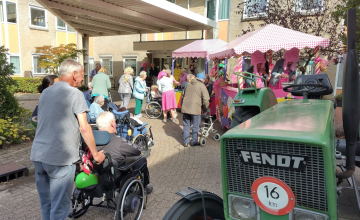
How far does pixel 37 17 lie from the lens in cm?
2058

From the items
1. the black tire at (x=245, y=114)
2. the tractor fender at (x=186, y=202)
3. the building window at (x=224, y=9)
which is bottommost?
the tractor fender at (x=186, y=202)

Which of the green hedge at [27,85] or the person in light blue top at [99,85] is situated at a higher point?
the person in light blue top at [99,85]

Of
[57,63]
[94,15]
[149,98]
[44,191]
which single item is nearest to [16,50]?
[57,63]

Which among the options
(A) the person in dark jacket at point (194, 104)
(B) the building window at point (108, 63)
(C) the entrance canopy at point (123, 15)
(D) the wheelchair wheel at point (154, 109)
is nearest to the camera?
(A) the person in dark jacket at point (194, 104)

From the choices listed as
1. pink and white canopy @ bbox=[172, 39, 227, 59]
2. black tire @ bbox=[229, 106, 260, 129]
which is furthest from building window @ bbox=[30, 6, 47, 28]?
black tire @ bbox=[229, 106, 260, 129]

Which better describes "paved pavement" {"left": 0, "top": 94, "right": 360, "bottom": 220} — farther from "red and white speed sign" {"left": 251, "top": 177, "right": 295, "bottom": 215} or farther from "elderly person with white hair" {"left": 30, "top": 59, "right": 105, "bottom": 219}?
"red and white speed sign" {"left": 251, "top": 177, "right": 295, "bottom": 215}

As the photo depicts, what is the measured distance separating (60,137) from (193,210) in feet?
4.61

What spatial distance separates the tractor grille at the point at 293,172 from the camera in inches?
65.5

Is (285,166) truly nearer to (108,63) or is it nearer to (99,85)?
(99,85)

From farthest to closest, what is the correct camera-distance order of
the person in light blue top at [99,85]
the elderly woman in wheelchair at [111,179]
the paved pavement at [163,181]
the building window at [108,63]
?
the building window at [108,63]
the person in light blue top at [99,85]
the paved pavement at [163,181]
the elderly woman in wheelchair at [111,179]

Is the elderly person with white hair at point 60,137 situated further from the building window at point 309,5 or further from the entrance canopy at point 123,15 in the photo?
the building window at point 309,5

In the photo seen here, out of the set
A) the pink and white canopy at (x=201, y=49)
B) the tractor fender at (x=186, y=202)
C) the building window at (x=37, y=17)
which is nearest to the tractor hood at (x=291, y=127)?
the tractor fender at (x=186, y=202)

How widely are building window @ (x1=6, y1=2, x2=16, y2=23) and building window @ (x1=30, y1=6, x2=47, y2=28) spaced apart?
3.74 feet

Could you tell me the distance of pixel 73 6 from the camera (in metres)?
9.73
